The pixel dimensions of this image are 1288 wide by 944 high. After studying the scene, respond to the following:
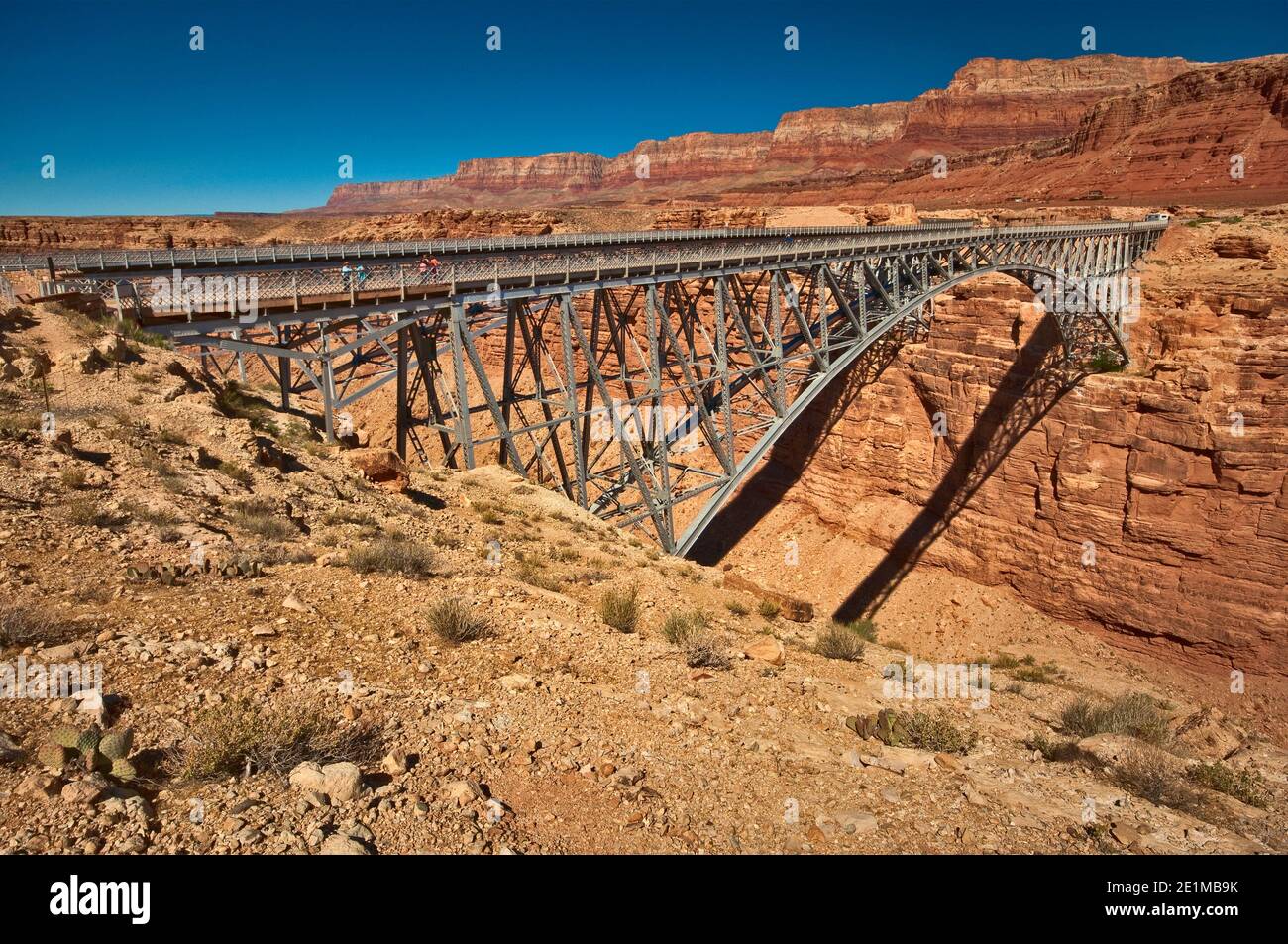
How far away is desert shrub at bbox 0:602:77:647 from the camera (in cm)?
541

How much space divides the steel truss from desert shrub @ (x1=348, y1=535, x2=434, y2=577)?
4254 millimetres

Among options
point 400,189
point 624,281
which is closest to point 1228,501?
point 624,281

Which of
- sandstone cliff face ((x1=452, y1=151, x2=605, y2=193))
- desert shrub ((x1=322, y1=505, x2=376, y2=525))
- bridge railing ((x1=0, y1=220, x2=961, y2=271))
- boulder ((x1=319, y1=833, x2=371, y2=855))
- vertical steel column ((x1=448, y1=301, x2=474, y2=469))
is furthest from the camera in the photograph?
sandstone cliff face ((x1=452, y1=151, x2=605, y2=193))

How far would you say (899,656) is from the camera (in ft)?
38.3

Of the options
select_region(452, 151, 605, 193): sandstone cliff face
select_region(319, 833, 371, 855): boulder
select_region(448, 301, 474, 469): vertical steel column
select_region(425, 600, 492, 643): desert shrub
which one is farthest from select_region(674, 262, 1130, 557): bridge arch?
select_region(452, 151, 605, 193): sandstone cliff face

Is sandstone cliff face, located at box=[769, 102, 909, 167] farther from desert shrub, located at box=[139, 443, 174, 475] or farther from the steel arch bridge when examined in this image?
desert shrub, located at box=[139, 443, 174, 475]

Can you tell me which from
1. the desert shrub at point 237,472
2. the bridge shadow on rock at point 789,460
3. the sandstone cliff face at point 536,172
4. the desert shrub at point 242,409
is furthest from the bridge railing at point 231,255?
the sandstone cliff face at point 536,172

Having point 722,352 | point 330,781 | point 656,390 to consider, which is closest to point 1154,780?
point 330,781

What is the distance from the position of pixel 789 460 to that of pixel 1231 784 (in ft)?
84.4

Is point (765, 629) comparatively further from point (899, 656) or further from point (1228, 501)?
point (1228, 501)

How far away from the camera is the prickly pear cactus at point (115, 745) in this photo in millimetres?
4438

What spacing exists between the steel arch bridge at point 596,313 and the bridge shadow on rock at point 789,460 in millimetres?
366

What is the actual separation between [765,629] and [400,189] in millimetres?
204930

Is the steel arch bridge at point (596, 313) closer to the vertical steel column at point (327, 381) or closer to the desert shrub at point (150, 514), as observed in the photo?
the vertical steel column at point (327, 381)
